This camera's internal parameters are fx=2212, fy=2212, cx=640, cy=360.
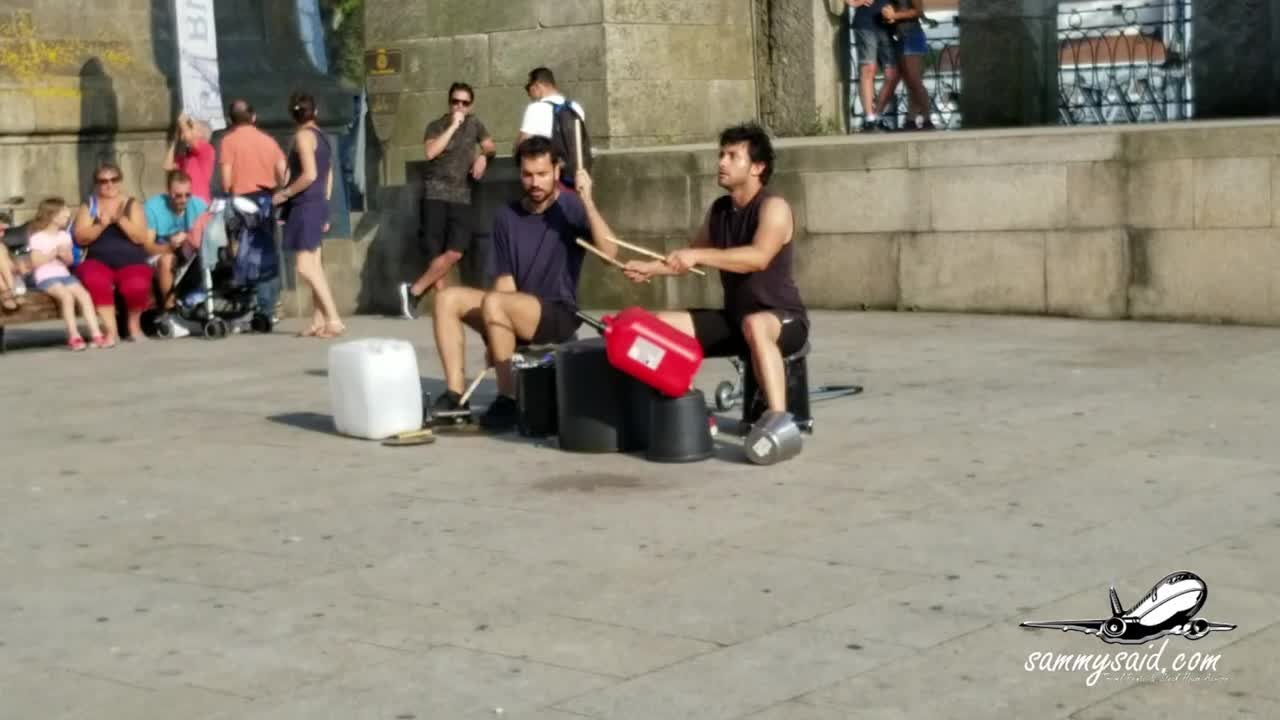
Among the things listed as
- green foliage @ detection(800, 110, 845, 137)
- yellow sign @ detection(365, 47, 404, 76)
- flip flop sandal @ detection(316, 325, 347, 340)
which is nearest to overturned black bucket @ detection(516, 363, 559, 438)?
flip flop sandal @ detection(316, 325, 347, 340)

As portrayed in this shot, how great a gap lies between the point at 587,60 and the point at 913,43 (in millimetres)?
2591

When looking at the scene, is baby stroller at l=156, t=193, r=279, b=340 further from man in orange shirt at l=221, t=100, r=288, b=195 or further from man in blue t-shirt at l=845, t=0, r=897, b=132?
man in blue t-shirt at l=845, t=0, r=897, b=132

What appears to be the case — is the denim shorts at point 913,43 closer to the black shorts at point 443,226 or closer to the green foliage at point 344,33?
the black shorts at point 443,226

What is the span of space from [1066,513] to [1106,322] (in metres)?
6.00

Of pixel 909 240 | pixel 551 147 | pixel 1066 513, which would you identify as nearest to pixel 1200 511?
pixel 1066 513

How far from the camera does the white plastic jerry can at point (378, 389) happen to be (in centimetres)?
960

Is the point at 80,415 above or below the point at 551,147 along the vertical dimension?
below

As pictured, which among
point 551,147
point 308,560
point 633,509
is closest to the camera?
point 308,560

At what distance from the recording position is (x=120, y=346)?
49.0ft

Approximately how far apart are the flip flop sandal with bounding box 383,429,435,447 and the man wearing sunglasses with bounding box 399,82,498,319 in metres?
5.49

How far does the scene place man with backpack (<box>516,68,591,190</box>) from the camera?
46.7 feet

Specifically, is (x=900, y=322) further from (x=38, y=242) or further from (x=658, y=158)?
(x=38, y=242)

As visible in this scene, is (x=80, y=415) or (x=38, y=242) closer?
(x=80, y=415)

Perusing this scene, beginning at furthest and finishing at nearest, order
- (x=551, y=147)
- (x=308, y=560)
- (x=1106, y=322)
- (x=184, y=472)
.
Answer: (x=1106, y=322)
(x=551, y=147)
(x=184, y=472)
(x=308, y=560)
